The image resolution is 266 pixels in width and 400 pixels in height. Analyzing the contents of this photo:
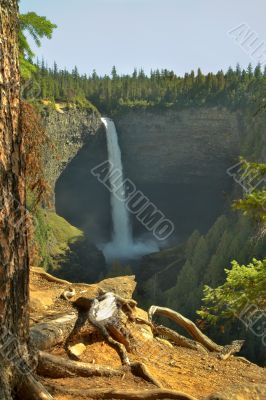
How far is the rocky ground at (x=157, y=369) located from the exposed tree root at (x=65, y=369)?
0.29 feet

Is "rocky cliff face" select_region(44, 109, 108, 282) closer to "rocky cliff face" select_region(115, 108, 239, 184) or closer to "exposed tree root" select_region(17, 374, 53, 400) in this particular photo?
"rocky cliff face" select_region(115, 108, 239, 184)

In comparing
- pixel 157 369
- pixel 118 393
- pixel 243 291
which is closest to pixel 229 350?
pixel 243 291

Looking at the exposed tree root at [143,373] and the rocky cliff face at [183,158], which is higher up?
the rocky cliff face at [183,158]

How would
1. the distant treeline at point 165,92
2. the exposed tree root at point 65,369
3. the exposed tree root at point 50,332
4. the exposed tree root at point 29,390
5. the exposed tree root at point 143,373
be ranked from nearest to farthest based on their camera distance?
the exposed tree root at point 29,390, the exposed tree root at point 65,369, the exposed tree root at point 143,373, the exposed tree root at point 50,332, the distant treeline at point 165,92

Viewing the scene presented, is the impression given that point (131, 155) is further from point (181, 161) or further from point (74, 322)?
point (74, 322)

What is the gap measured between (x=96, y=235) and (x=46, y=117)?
26.4 metres

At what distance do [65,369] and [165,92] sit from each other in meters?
88.5

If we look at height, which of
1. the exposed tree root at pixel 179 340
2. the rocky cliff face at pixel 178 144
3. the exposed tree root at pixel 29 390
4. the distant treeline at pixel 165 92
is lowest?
the exposed tree root at pixel 179 340

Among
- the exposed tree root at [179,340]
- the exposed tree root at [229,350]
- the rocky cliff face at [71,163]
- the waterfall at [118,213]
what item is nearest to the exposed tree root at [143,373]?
the exposed tree root at [229,350]

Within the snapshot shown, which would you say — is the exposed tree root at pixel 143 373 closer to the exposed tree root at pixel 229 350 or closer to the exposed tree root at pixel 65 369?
the exposed tree root at pixel 65 369

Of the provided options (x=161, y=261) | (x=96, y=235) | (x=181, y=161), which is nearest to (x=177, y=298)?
(x=161, y=261)

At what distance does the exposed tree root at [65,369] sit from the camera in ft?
A: 18.4

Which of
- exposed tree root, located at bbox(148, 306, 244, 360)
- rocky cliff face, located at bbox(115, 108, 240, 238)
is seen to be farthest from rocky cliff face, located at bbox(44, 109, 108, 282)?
exposed tree root, located at bbox(148, 306, 244, 360)

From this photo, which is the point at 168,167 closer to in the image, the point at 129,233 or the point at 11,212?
the point at 129,233
